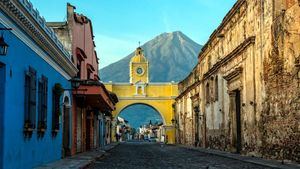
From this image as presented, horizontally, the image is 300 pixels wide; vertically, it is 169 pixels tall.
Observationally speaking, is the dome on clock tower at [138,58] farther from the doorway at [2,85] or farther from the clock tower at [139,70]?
the doorway at [2,85]

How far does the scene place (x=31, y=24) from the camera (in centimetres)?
1229

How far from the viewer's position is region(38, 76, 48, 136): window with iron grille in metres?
14.2

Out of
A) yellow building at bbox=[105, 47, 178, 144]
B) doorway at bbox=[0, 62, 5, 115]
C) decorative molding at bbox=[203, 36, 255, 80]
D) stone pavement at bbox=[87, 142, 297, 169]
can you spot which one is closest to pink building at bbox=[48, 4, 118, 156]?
stone pavement at bbox=[87, 142, 297, 169]

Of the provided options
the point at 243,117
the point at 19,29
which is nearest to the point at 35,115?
the point at 19,29

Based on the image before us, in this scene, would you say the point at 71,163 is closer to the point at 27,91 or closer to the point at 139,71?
the point at 27,91

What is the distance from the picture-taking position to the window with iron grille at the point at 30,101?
12.2 m

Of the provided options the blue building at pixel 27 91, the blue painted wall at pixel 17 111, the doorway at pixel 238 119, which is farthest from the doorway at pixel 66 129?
the doorway at pixel 238 119

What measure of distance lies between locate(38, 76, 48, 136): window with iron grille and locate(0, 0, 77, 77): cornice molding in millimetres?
1025

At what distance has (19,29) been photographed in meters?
11.5

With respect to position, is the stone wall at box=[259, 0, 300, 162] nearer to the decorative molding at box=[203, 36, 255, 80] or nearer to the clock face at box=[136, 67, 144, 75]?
the decorative molding at box=[203, 36, 255, 80]

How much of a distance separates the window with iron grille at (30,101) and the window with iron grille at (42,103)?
3.53 feet

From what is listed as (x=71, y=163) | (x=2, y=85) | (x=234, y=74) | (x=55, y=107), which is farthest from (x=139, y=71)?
(x=2, y=85)

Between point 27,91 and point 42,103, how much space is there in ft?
7.42

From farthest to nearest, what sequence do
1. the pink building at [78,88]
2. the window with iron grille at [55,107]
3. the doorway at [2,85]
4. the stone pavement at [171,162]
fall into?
the pink building at [78,88], the window with iron grille at [55,107], the stone pavement at [171,162], the doorway at [2,85]
